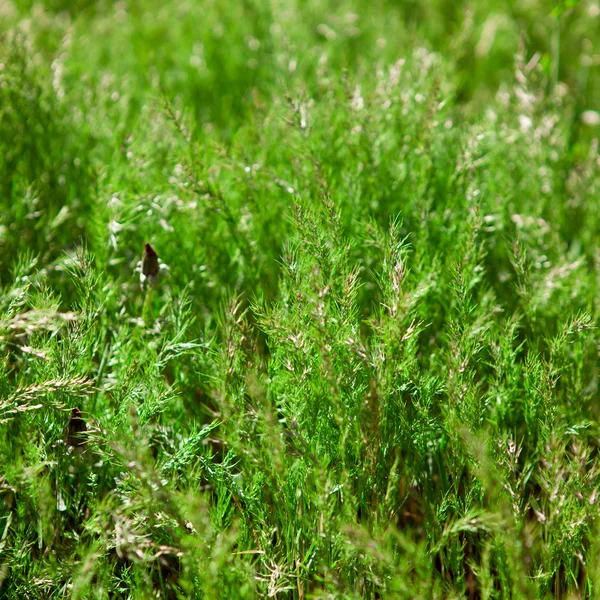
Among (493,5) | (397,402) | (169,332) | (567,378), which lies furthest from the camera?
(493,5)

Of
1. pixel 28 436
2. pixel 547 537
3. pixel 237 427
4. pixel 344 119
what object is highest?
pixel 344 119

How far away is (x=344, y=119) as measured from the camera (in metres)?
2.06

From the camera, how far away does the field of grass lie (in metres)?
1.25

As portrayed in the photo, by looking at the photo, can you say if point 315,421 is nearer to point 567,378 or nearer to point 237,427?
point 237,427

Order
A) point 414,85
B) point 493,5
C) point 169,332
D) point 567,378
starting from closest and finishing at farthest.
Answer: point 567,378 < point 169,332 < point 414,85 < point 493,5

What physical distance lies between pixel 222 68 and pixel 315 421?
7.13 ft

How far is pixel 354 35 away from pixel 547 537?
2.56 metres

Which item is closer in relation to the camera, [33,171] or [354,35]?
[33,171]

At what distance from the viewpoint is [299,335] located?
1.31 metres

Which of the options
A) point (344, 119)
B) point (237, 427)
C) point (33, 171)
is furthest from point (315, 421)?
point (33, 171)

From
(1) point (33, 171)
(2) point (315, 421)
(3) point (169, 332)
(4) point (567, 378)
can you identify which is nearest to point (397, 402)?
(2) point (315, 421)

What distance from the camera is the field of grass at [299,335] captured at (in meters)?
1.25

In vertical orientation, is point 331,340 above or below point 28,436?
above

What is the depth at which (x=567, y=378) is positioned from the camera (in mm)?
1576
